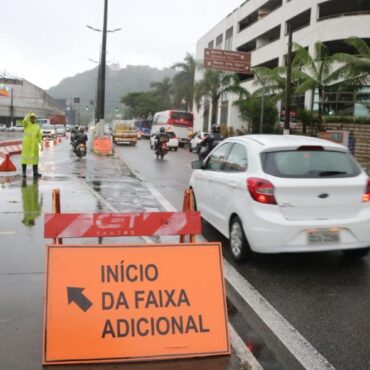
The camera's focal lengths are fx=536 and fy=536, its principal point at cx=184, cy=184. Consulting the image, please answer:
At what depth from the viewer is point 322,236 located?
6016 millimetres

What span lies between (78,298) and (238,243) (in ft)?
10.2

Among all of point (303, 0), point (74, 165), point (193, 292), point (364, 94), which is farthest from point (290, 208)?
point (303, 0)

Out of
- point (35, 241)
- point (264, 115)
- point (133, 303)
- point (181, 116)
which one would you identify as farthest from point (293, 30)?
point (133, 303)

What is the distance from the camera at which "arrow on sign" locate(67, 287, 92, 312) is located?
146 inches

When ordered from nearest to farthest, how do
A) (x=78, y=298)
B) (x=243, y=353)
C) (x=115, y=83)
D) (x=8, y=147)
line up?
(x=78, y=298)
(x=243, y=353)
(x=8, y=147)
(x=115, y=83)

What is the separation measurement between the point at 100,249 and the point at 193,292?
0.75m

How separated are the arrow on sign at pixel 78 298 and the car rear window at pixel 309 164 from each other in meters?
3.10

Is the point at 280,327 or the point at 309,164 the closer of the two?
the point at 280,327

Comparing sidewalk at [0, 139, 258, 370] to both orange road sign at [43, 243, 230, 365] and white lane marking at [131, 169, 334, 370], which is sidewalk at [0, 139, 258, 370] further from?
white lane marking at [131, 169, 334, 370]

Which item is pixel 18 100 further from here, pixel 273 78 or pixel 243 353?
pixel 243 353

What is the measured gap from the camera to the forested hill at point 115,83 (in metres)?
147

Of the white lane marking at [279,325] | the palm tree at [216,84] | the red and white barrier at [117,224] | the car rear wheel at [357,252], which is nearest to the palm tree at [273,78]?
the palm tree at [216,84]

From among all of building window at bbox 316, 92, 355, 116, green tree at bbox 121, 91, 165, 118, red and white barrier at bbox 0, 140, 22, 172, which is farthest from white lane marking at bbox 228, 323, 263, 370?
green tree at bbox 121, 91, 165, 118

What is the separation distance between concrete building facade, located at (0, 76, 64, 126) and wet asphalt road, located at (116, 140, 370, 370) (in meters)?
108
